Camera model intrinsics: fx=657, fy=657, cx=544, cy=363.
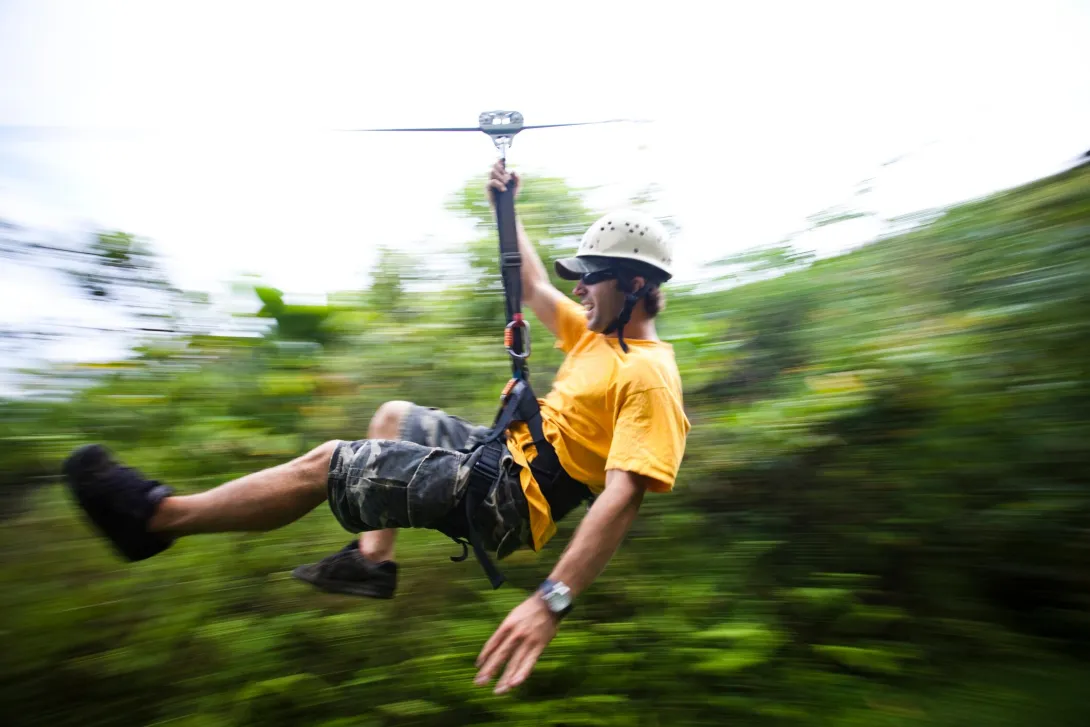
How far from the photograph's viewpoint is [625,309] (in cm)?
218

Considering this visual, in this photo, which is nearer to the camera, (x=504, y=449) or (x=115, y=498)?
(x=115, y=498)

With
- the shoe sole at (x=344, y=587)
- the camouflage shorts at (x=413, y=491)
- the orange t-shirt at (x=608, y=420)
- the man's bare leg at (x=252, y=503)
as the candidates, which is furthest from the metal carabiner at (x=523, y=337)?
the shoe sole at (x=344, y=587)

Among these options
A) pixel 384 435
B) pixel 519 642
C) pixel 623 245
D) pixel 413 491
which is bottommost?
pixel 519 642

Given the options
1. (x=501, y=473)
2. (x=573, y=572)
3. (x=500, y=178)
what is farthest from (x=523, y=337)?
(x=573, y=572)

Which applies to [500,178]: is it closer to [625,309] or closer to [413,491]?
[625,309]

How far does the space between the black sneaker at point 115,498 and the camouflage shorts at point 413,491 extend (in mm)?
556

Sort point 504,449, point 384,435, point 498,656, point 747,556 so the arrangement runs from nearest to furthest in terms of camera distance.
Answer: point 498,656
point 504,449
point 384,435
point 747,556

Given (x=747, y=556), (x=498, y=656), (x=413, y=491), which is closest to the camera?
(x=498, y=656)

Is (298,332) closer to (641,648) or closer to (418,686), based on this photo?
(418,686)

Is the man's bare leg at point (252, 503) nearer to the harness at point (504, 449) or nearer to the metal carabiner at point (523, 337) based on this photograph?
the harness at point (504, 449)

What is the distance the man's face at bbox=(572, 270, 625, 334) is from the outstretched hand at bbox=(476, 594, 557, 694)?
0.92m

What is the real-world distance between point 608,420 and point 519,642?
0.70 metres

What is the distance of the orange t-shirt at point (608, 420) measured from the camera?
1.89m

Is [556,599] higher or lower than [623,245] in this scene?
lower
